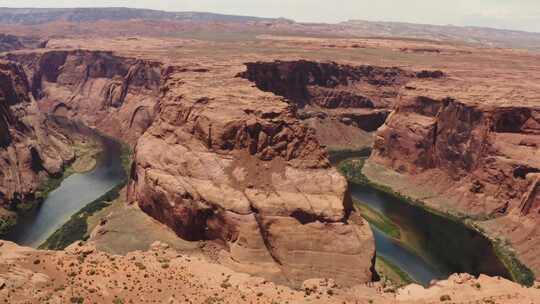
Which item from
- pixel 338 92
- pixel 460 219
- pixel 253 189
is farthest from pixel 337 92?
pixel 253 189

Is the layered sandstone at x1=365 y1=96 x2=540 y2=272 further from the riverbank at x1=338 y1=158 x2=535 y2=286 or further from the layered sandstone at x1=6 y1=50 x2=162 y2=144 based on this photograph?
the layered sandstone at x1=6 y1=50 x2=162 y2=144

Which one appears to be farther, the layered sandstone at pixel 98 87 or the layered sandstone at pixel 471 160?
the layered sandstone at pixel 98 87

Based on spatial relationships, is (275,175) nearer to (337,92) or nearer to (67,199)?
(67,199)

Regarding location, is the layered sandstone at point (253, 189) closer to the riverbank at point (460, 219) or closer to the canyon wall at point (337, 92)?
the riverbank at point (460, 219)

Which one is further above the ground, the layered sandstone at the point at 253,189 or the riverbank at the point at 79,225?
the layered sandstone at the point at 253,189

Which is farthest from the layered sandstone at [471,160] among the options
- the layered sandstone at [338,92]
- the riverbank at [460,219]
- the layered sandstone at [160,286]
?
the layered sandstone at [160,286]

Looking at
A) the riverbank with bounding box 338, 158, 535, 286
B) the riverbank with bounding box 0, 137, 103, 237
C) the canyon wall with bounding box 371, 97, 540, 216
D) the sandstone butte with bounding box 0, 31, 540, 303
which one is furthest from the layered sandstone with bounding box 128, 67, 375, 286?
the canyon wall with bounding box 371, 97, 540, 216
